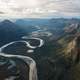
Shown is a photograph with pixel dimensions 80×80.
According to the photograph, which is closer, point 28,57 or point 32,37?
point 28,57

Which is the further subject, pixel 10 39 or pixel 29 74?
pixel 10 39

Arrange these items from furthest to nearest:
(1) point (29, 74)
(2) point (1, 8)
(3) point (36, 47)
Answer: (2) point (1, 8)
(3) point (36, 47)
(1) point (29, 74)

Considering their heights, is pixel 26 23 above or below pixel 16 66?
above

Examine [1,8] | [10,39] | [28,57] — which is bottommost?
[28,57]

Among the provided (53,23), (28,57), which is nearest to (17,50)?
(28,57)

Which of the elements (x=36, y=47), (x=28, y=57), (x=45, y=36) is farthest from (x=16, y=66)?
(x=45, y=36)

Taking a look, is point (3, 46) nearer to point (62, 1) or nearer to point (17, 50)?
point (17, 50)

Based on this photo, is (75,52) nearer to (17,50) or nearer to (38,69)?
(38,69)

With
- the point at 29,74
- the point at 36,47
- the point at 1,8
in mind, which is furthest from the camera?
the point at 1,8

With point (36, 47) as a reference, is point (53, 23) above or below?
above
